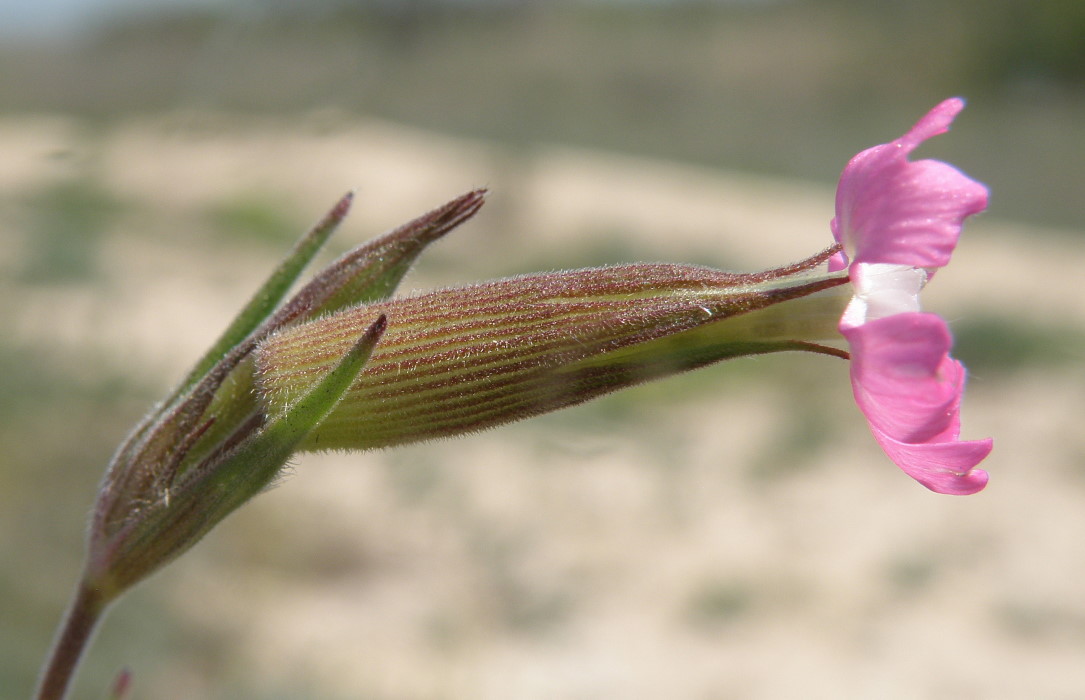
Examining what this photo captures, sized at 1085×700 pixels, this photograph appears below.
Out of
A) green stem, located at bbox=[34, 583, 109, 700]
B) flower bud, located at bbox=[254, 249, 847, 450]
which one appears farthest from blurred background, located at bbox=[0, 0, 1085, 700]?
green stem, located at bbox=[34, 583, 109, 700]

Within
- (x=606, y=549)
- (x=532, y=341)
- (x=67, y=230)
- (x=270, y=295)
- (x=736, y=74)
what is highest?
(x=736, y=74)

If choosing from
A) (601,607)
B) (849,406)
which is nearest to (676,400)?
(849,406)

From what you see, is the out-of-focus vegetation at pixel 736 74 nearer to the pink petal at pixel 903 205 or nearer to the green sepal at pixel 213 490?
the green sepal at pixel 213 490

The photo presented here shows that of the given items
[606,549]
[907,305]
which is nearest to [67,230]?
[606,549]

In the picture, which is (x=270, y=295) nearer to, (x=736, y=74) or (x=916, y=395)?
(x=916, y=395)

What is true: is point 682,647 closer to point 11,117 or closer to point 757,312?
point 757,312

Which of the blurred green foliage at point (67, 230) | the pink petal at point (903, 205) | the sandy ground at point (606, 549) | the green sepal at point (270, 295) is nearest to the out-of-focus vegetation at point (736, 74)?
the blurred green foliage at point (67, 230)
